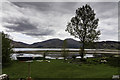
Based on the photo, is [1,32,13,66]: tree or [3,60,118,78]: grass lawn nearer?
[3,60,118,78]: grass lawn

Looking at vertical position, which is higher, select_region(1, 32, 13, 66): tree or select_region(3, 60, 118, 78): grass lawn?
select_region(1, 32, 13, 66): tree

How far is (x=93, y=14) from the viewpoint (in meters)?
47.1

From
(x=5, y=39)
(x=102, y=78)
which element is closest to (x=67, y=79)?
(x=102, y=78)

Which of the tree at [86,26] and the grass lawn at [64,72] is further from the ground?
the tree at [86,26]

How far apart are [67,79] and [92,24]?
3247cm

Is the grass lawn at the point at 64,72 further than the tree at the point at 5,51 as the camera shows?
No

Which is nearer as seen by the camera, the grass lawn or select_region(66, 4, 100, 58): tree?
the grass lawn

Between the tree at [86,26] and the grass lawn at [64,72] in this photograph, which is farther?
the tree at [86,26]

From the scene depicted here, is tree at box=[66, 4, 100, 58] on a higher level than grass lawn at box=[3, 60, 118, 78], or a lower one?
higher

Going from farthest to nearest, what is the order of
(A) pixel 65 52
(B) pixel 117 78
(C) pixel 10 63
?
1. (A) pixel 65 52
2. (C) pixel 10 63
3. (B) pixel 117 78

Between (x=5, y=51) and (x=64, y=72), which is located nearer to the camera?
(x=64, y=72)

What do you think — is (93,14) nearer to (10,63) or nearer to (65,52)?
(65,52)

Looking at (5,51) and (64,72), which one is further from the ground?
(5,51)

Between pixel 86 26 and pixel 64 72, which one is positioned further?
pixel 86 26
